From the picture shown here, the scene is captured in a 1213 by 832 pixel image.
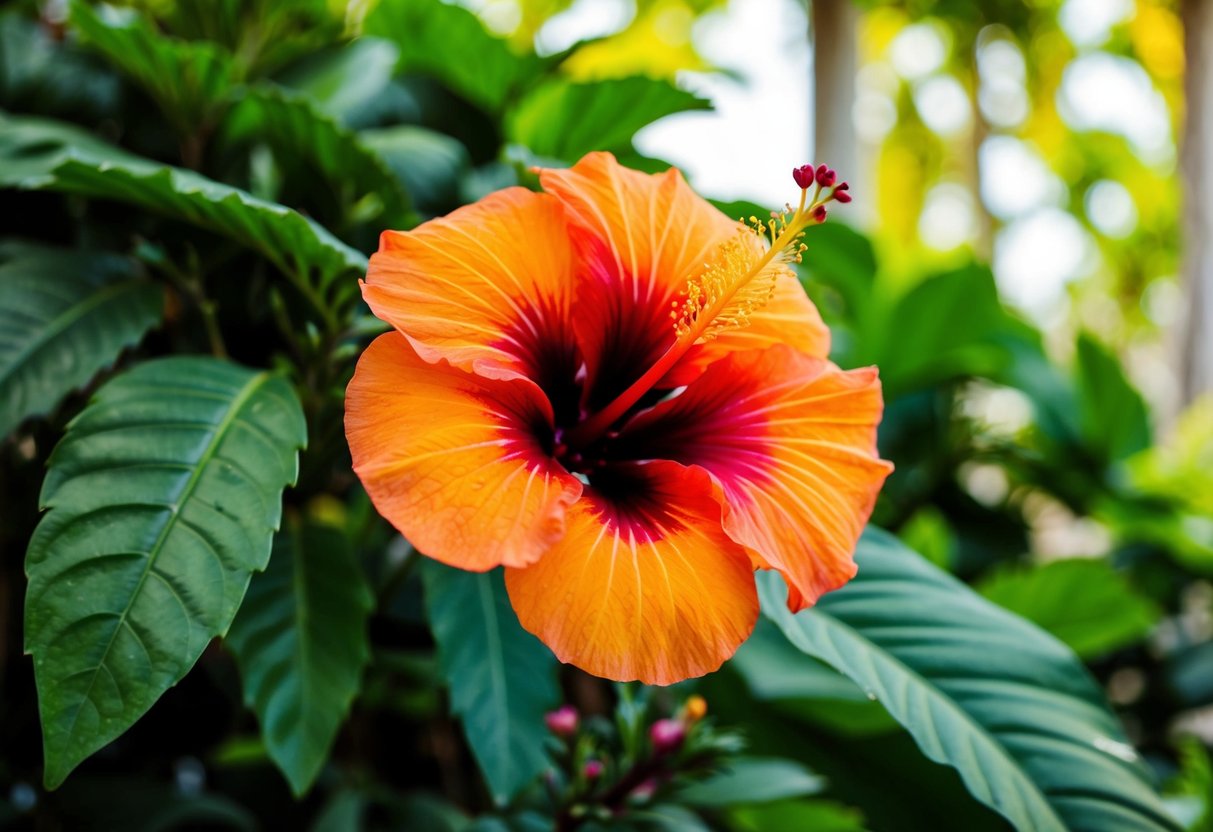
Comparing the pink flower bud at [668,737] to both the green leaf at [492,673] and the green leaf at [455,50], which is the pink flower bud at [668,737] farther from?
the green leaf at [455,50]

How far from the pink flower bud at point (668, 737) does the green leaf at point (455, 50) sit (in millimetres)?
719

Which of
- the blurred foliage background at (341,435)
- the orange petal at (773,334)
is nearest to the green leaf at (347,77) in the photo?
the blurred foliage background at (341,435)

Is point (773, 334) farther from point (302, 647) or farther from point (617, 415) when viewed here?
point (302, 647)

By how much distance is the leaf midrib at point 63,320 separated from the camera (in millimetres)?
686

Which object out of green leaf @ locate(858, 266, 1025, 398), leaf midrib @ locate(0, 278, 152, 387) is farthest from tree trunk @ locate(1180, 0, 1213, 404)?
leaf midrib @ locate(0, 278, 152, 387)

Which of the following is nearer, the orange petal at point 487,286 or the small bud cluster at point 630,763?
the orange petal at point 487,286

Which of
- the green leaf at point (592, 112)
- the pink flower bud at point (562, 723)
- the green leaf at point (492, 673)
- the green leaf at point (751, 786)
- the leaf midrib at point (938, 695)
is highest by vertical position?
the green leaf at point (592, 112)

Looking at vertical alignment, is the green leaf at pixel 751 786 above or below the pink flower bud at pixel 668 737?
below

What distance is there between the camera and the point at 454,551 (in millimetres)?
483

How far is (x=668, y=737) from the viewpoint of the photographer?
75 centimetres

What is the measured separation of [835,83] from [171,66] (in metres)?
1.74

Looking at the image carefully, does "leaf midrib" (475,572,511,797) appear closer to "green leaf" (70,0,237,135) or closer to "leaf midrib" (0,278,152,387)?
"leaf midrib" (0,278,152,387)

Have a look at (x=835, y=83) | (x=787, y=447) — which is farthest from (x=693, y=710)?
(x=835, y=83)

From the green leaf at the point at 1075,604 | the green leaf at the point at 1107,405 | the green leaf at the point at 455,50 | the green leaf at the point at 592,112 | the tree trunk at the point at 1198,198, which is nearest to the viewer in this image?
the green leaf at the point at 592,112
